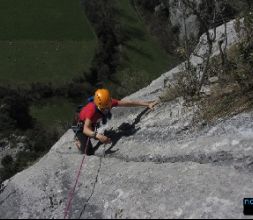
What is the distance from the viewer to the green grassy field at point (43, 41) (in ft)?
296

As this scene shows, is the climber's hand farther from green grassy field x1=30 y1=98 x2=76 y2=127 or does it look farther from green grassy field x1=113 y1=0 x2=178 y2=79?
green grassy field x1=113 y1=0 x2=178 y2=79

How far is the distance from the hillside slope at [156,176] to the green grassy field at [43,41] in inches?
3062

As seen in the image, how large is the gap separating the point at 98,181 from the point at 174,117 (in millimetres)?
3308

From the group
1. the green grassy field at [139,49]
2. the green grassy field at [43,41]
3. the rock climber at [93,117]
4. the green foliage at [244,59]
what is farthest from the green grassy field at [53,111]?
the green foliage at [244,59]

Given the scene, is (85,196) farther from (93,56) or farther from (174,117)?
(93,56)

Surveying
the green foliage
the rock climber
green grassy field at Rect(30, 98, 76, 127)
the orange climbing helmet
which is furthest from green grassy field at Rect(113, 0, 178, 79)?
the orange climbing helmet

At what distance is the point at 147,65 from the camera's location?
96.9 meters

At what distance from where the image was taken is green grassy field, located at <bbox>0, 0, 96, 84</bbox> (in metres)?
90.3

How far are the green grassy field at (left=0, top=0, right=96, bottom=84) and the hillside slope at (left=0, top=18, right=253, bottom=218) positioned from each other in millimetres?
77786

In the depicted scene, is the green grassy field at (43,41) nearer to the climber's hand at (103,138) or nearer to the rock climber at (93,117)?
the rock climber at (93,117)

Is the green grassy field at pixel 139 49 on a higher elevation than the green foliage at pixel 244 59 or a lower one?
lower

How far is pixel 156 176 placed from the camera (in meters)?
11.0

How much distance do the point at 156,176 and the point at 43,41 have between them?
8959 cm

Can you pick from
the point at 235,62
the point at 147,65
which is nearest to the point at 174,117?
the point at 235,62
